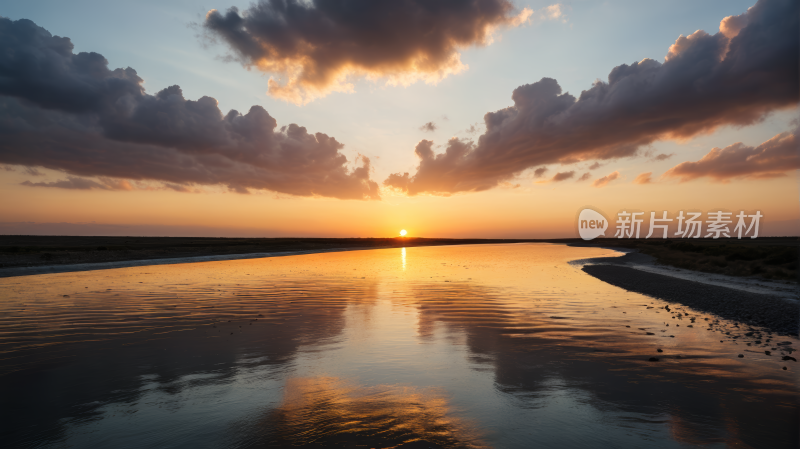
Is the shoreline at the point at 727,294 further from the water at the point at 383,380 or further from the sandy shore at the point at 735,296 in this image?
the water at the point at 383,380

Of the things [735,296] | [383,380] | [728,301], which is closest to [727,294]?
[735,296]

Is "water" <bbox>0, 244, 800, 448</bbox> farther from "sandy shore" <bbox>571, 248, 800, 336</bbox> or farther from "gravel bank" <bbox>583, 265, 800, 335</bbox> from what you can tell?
"sandy shore" <bbox>571, 248, 800, 336</bbox>

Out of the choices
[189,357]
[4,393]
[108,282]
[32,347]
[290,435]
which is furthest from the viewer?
[108,282]

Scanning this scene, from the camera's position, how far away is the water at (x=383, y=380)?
24.0ft

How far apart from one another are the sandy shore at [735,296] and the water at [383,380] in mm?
2166

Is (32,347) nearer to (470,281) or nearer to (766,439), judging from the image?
(766,439)

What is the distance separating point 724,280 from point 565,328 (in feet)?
94.0

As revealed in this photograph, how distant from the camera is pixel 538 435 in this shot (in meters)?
7.25

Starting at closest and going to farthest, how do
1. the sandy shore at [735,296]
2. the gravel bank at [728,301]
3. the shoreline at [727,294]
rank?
the gravel bank at [728,301]
the sandy shore at [735,296]
the shoreline at [727,294]

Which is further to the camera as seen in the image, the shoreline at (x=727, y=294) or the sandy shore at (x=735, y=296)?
the shoreline at (x=727, y=294)

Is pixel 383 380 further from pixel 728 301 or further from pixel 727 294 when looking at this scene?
pixel 727 294

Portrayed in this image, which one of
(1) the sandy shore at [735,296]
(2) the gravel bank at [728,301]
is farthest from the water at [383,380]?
(1) the sandy shore at [735,296]

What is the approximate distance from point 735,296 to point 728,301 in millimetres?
2409

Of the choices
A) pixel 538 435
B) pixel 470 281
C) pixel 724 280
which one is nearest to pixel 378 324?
pixel 538 435
